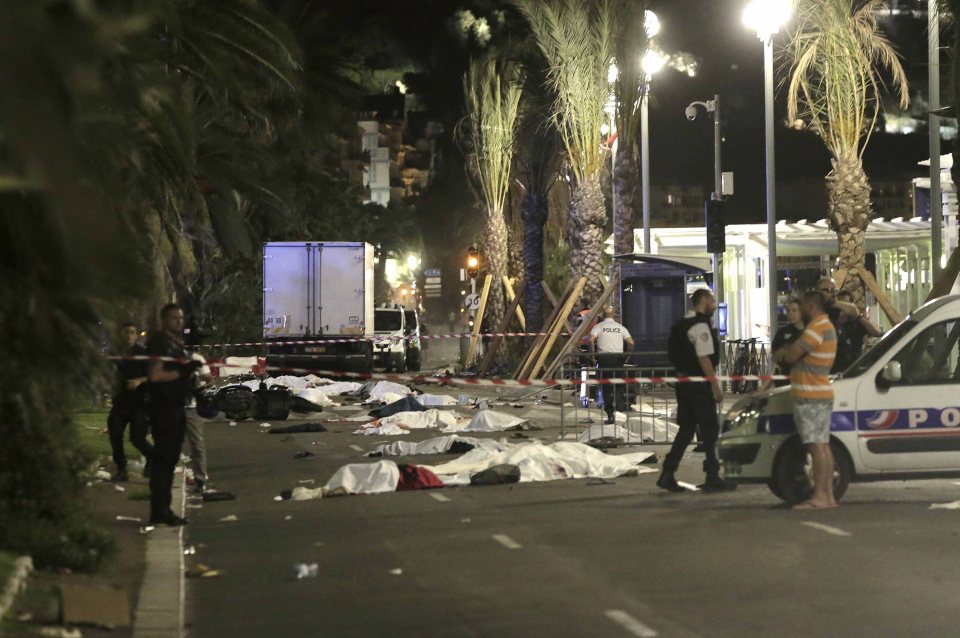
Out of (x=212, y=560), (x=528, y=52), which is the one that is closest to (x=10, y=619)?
(x=212, y=560)

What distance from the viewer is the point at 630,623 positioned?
857 centimetres

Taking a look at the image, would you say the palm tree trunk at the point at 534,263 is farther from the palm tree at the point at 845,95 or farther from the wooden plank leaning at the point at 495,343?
the palm tree at the point at 845,95

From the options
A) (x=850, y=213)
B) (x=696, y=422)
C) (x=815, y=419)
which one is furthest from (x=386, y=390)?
(x=815, y=419)

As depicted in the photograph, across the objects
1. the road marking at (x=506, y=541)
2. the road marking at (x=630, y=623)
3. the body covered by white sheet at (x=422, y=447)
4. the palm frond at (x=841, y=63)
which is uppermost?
the palm frond at (x=841, y=63)

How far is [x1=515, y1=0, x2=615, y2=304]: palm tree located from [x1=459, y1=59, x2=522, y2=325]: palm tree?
822 cm

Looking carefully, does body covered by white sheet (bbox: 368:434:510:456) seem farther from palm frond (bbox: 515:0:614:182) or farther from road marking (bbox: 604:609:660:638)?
palm frond (bbox: 515:0:614:182)

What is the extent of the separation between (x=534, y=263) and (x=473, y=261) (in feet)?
20.3

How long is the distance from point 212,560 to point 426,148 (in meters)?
133

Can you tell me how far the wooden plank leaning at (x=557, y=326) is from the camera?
117 ft

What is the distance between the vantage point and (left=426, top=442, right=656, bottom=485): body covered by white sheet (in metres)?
16.5

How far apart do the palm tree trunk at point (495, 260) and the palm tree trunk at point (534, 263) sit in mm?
2871

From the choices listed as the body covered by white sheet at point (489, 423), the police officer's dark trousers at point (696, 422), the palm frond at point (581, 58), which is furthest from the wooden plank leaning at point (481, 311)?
the police officer's dark trousers at point (696, 422)

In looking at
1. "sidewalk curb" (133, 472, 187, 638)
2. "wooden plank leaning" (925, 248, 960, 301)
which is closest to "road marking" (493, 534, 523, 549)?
"sidewalk curb" (133, 472, 187, 638)

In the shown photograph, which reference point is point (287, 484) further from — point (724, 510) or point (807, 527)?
point (807, 527)
